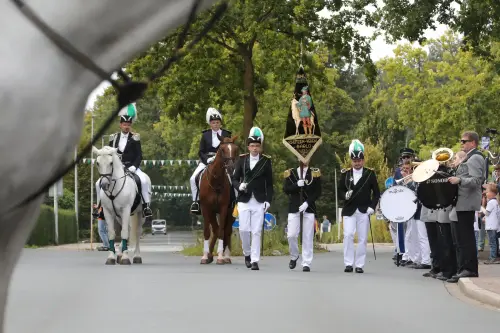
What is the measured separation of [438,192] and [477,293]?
2.86m

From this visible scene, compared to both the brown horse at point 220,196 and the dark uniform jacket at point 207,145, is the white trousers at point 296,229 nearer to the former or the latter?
the brown horse at point 220,196

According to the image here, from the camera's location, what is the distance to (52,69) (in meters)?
2.28

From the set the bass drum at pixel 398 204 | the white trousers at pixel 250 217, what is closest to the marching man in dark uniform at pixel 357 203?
the bass drum at pixel 398 204

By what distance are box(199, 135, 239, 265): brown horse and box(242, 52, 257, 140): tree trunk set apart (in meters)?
8.54

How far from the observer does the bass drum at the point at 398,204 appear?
1991cm

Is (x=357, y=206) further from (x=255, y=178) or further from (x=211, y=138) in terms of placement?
(x=211, y=138)

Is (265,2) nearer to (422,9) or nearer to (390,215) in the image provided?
(422,9)

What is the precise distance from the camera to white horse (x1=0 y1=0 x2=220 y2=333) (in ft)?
7.33

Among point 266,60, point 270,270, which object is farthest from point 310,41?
point 270,270

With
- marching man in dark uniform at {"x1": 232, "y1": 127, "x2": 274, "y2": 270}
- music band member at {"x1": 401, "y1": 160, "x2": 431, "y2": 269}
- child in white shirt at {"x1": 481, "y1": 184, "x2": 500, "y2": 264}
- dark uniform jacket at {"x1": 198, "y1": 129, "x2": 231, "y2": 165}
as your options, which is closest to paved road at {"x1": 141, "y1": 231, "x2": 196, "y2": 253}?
dark uniform jacket at {"x1": 198, "y1": 129, "x2": 231, "y2": 165}

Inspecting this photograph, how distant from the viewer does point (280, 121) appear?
53781 millimetres

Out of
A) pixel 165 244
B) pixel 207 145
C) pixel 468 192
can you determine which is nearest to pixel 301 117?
pixel 207 145

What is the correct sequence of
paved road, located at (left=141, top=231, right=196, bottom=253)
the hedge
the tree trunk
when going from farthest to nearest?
the hedge
paved road, located at (left=141, top=231, right=196, bottom=253)
the tree trunk

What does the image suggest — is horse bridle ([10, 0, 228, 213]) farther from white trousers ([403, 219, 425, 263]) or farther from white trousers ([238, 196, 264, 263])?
white trousers ([403, 219, 425, 263])
